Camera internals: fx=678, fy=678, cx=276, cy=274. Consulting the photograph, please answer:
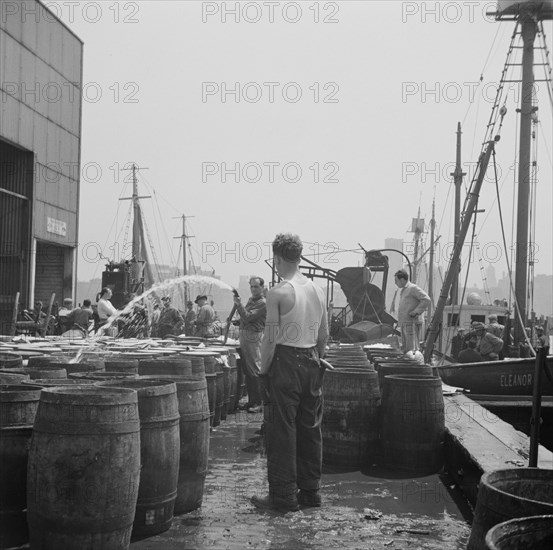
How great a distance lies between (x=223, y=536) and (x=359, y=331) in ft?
42.7

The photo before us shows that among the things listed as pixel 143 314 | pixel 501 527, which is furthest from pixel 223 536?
pixel 143 314

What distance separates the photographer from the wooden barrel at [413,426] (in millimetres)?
6367

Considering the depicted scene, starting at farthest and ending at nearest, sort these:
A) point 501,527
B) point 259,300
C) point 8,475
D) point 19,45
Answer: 1. point 19,45
2. point 259,300
3. point 8,475
4. point 501,527

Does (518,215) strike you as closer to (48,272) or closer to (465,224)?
(465,224)

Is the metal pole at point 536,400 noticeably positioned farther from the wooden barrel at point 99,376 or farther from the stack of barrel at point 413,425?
the wooden barrel at point 99,376

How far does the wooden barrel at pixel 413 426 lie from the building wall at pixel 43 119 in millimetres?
19238

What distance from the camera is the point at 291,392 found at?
5.14 m

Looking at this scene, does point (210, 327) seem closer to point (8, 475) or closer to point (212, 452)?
point (212, 452)

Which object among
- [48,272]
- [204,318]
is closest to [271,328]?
[204,318]

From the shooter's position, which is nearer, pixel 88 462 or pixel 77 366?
pixel 88 462

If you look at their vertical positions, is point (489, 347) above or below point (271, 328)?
below

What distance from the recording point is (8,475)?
3879 millimetres

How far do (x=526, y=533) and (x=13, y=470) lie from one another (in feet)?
9.30

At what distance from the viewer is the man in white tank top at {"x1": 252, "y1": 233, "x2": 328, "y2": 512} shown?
5105mm
